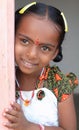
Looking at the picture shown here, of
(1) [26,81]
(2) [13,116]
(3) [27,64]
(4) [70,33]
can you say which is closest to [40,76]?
(1) [26,81]

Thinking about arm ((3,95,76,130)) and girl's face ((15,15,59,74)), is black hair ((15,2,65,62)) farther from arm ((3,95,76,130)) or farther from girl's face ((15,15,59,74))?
arm ((3,95,76,130))

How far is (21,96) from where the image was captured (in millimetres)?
1243

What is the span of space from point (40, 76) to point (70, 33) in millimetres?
1899

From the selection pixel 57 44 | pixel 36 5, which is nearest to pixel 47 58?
pixel 57 44

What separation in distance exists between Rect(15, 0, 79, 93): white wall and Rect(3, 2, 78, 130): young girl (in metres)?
1.78

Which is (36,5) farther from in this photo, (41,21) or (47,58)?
(47,58)

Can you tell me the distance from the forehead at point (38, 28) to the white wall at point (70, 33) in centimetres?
189

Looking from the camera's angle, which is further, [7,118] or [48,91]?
[48,91]

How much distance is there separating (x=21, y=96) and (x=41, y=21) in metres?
0.26

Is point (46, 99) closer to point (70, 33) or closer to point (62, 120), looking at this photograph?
point (62, 120)

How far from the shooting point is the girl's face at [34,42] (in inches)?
43.0

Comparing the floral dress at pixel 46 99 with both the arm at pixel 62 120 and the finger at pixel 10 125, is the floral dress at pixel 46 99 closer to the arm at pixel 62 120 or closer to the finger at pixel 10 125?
the arm at pixel 62 120

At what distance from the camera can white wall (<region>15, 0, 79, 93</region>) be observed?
10.0ft

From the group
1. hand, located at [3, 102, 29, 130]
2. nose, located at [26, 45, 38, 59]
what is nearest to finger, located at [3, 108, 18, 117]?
hand, located at [3, 102, 29, 130]
